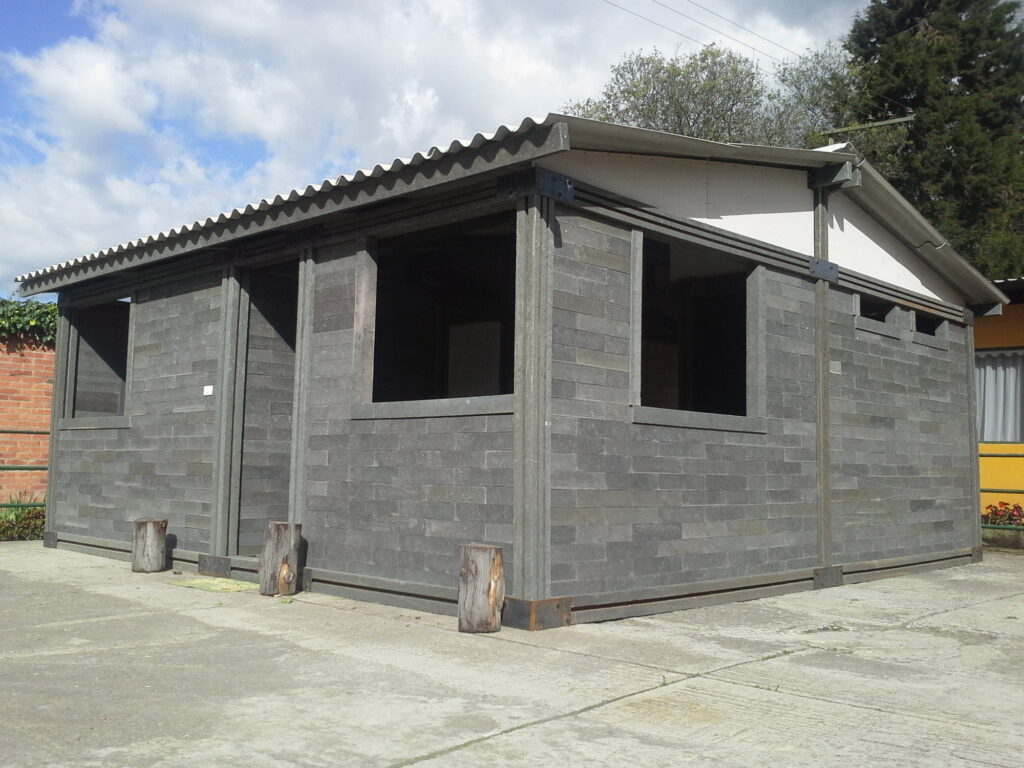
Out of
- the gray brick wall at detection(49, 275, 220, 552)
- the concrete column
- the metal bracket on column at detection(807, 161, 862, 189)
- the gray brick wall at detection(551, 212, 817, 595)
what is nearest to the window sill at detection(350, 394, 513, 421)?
the concrete column

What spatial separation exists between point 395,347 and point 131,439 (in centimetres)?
320

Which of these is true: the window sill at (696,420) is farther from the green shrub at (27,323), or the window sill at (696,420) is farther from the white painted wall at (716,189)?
the green shrub at (27,323)

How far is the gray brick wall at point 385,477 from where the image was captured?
7.63 metres

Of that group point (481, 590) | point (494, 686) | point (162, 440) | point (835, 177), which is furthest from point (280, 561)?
point (835, 177)

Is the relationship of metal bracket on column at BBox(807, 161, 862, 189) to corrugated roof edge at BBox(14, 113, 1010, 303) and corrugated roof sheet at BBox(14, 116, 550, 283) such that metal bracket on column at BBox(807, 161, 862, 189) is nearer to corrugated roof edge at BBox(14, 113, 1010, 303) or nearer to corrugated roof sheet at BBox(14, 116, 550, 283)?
corrugated roof edge at BBox(14, 113, 1010, 303)

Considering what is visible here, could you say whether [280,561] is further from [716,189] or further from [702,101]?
[702,101]

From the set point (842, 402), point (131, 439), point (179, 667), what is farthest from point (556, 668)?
point (131, 439)

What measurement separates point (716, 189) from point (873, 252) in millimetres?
3098

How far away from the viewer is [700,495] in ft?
28.1

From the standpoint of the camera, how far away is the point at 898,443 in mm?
11242

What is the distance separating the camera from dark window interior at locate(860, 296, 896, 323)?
11.5 meters

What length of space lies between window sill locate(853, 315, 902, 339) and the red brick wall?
11.6 m

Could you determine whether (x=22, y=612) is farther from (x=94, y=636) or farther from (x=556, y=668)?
(x=556, y=668)

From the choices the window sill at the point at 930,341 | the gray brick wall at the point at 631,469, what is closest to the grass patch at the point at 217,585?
the gray brick wall at the point at 631,469
